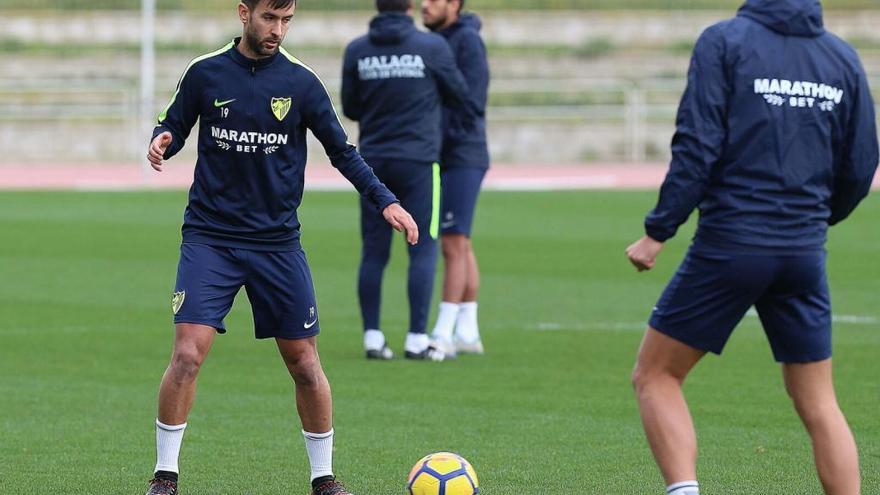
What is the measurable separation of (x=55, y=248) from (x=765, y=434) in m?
11.2

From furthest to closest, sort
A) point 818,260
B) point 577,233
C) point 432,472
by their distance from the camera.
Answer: point 577,233, point 432,472, point 818,260

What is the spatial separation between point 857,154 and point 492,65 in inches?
1281

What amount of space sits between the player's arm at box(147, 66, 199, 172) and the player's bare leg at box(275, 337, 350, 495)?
0.83 m

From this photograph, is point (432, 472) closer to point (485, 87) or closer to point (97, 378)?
point (97, 378)

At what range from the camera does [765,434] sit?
287 inches

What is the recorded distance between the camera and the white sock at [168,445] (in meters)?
5.79

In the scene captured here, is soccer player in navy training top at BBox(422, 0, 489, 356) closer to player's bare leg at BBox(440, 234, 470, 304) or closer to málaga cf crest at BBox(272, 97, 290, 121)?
player's bare leg at BBox(440, 234, 470, 304)

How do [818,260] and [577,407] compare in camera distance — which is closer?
[818,260]

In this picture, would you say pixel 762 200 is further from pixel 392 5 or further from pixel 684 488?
pixel 392 5

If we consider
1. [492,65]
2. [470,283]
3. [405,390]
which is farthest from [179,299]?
[492,65]

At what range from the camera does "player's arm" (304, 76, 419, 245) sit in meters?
5.88

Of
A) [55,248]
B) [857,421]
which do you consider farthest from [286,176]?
[55,248]

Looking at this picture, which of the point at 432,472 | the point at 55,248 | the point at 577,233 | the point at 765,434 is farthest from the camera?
the point at 577,233

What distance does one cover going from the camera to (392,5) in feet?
31.0
